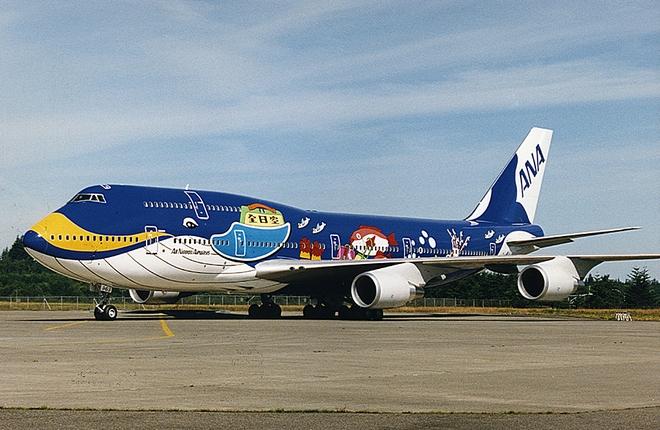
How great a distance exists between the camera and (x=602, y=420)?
9844 mm

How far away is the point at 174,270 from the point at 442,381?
70.2 ft

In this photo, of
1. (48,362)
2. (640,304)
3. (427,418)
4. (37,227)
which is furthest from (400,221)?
(640,304)

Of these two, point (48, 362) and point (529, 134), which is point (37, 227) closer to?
point (48, 362)

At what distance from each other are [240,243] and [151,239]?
3.75 meters

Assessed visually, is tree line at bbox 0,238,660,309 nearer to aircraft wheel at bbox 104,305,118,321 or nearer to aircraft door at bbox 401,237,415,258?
aircraft door at bbox 401,237,415,258

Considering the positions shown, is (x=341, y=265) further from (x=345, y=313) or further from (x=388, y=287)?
(x=345, y=313)

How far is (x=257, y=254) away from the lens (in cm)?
3631

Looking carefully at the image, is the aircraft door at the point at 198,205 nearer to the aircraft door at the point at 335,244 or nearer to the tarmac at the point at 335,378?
the aircraft door at the point at 335,244

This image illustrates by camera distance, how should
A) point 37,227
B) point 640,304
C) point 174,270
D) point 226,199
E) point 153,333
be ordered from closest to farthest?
point 153,333 < point 37,227 < point 174,270 < point 226,199 < point 640,304

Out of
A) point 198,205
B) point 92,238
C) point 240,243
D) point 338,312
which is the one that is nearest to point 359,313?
point 338,312

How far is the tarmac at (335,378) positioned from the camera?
10250 mm

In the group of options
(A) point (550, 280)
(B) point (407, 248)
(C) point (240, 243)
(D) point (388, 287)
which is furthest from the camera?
(B) point (407, 248)

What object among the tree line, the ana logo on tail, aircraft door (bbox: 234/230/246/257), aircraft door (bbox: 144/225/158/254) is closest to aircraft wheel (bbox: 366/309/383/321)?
aircraft door (bbox: 234/230/246/257)

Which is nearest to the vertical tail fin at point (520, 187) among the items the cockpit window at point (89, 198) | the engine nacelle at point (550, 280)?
the engine nacelle at point (550, 280)
